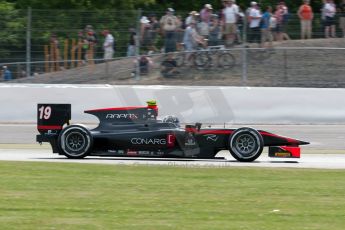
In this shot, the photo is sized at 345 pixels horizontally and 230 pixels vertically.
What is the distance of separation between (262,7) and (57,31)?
287 inches

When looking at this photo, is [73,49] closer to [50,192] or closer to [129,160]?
[129,160]

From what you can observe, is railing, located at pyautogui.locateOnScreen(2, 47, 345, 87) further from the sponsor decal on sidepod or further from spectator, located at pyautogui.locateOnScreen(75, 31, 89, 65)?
the sponsor decal on sidepod

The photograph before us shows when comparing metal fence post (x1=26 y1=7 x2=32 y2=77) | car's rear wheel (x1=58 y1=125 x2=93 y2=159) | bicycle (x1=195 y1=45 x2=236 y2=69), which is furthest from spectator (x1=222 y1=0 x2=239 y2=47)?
car's rear wheel (x1=58 y1=125 x2=93 y2=159)

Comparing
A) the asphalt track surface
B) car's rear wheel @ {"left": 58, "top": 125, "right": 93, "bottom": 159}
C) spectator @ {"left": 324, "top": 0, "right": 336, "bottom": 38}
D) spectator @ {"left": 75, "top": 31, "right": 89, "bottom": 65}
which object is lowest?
the asphalt track surface

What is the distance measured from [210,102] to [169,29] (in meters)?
2.51

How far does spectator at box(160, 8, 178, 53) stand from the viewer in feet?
70.3

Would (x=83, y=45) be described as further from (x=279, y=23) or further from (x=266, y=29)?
(x=279, y=23)

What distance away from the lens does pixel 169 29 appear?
21.6 metres

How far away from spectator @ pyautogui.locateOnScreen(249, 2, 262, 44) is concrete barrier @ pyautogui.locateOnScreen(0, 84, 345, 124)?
6.11 feet

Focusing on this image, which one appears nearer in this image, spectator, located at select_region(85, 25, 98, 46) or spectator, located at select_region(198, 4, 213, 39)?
spectator, located at select_region(85, 25, 98, 46)

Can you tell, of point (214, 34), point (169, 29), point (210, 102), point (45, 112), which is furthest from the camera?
point (214, 34)

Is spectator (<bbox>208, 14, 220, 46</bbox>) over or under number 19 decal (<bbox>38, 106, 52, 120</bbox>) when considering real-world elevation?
over

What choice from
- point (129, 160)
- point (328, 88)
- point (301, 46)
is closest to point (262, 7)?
point (301, 46)

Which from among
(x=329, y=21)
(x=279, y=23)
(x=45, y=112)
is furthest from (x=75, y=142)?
(x=329, y=21)
